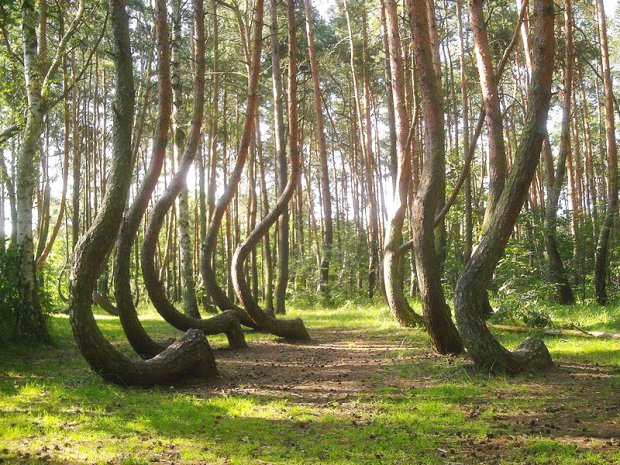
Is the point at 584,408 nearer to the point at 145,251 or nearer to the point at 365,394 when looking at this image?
the point at 365,394

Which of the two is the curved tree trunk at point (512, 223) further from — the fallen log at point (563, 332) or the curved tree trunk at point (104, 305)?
the curved tree trunk at point (104, 305)

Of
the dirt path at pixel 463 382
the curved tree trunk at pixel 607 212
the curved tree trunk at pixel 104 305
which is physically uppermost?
the curved tree trunk at pixel 607 212

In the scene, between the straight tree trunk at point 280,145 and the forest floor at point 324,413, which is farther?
the straight tree trunk at point 280,145

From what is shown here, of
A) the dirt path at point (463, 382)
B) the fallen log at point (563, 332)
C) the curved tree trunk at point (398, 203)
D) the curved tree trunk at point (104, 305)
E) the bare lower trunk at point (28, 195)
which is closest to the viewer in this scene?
the dirt path at point (463, 382)

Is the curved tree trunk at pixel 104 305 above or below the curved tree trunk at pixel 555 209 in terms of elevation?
below

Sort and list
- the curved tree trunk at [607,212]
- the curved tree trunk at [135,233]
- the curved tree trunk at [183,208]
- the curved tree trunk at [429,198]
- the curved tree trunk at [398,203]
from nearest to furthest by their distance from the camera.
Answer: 1. the curved tree trunk at [135,233]
2. the curved tree trunk at [429,198]
3. the curved tree trunk at [398,203]
4. the curved tree trunk at [183,208]
5. the curved tree trunk at [607,212]

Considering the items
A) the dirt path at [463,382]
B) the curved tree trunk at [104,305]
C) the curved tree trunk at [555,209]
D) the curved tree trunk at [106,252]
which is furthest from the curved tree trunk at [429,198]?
the curved tree trunk at [104,305]

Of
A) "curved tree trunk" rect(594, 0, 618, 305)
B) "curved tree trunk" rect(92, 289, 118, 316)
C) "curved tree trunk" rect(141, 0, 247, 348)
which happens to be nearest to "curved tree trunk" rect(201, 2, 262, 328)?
"curved tree trunk" rect(141, 0, 247, 348)

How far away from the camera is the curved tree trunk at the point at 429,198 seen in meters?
8.42

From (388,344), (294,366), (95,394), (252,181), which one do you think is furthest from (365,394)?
(252,181)

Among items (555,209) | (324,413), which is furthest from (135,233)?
(555,209)

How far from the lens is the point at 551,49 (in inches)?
285

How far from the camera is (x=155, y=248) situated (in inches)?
356

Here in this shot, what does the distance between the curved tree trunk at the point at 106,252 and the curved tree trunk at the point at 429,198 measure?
145 inches
